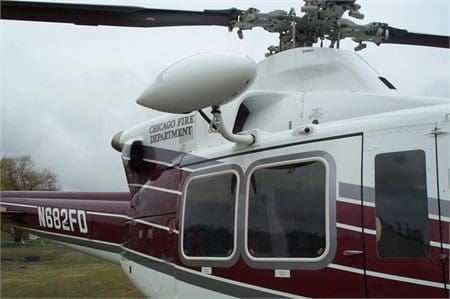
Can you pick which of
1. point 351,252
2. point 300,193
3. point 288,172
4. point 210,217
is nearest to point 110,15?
point 210,217

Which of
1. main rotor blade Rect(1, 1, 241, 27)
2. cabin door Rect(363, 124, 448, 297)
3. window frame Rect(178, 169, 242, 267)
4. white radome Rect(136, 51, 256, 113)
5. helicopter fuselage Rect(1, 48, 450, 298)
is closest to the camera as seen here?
cabin door Rect(363, 124, 448, 297)

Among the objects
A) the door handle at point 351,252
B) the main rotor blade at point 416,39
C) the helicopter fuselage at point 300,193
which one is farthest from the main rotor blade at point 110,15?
the door handle at point 351,252

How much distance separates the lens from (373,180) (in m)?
3.42

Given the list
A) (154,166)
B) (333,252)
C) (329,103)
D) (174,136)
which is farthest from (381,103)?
(154,166)

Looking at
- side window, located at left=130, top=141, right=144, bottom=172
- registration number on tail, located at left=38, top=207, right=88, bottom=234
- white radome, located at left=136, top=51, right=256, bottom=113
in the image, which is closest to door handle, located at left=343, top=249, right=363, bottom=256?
white radome, located at left=136, top=51, right=256, bottom=113

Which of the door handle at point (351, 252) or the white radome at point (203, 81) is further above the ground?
the white radome at point (203, 81)

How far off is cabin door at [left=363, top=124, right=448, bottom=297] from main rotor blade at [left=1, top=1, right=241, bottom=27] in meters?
2.04

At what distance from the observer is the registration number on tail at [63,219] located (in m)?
6.50

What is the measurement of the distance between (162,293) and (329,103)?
7.74ft

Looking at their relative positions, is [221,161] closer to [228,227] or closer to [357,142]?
[228,227]

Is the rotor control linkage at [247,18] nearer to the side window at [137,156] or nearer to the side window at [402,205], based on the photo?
the side window at [137,156]

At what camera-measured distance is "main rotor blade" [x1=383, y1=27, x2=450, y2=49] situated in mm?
5289

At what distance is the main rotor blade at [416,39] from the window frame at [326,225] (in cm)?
214

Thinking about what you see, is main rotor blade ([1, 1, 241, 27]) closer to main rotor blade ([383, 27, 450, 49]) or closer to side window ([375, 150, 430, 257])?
main rotor blade ([383, 27, 450, 49])
